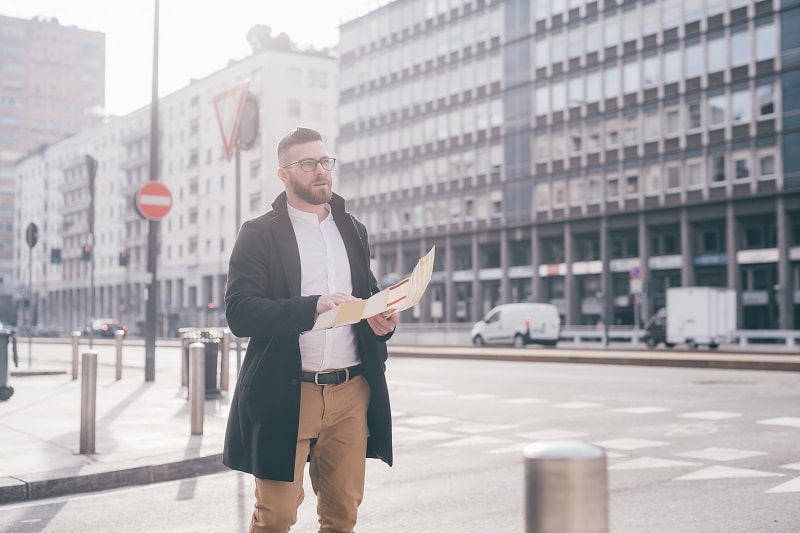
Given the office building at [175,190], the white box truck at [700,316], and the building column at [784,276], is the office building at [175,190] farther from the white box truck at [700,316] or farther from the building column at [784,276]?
the building column at [784,276]

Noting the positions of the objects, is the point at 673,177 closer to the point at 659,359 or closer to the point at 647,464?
the point at 659,359

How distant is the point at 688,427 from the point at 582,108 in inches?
1871

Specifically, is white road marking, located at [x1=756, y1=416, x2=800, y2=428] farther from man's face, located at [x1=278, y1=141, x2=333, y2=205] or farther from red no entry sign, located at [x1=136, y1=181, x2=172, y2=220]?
red no entry sign, located at [x1=136, y1=181, x2=172, y2=220]

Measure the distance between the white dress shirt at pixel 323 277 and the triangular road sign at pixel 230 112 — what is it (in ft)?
31.1

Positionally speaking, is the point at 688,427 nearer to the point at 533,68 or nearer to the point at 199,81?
the point at 533,68

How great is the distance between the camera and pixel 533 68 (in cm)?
5956

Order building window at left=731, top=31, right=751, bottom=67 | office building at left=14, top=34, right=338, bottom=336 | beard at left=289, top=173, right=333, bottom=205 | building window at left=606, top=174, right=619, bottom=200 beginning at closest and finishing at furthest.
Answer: beard at left=289, top=173, right=333, bottom=205 < building window at left=731, top=31, right=751, bottom=67 < building window at left=606, top=174, right=619, bottom=200 < office building at left=14, top=34, right=338, bottom=336

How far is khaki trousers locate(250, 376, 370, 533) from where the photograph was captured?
11.8 feet

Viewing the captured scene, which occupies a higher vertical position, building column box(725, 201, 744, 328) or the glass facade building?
the glass facade building

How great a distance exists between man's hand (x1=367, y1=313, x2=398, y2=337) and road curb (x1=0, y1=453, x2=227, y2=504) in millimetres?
4176

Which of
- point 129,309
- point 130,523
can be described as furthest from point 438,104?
point 130,523

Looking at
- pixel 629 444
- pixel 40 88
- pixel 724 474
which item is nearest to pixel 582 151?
pixel 629 444

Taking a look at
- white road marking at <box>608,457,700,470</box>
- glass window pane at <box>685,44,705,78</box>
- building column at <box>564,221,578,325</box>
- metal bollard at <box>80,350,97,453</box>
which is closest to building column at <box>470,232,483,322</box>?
building column at <box>564,221,578,325</box>

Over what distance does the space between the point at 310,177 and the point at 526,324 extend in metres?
35.5
